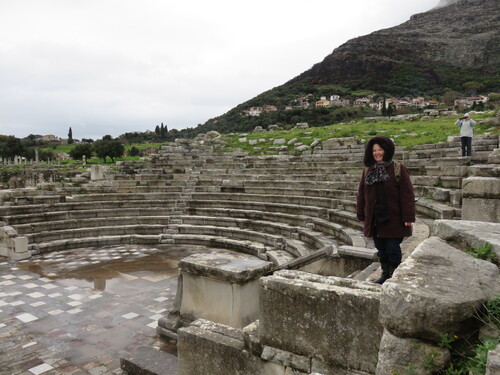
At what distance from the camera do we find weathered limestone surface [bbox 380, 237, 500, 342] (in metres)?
1.62

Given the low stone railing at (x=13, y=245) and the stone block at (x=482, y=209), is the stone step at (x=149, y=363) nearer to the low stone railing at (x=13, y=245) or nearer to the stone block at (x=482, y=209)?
the stone block at (x=482, y=209)

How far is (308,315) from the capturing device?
2516 mm

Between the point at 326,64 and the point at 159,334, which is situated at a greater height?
the point at 326,64

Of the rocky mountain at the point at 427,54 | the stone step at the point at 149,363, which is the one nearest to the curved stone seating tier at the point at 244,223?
the stone step at the point at 149,363

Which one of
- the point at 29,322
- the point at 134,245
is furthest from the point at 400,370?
the point at 134,245

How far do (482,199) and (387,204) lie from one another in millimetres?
2226

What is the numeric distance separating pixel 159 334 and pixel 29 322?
7.15 feet

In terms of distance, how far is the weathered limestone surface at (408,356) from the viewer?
162 cm

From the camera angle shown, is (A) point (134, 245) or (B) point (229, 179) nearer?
(A) point (134, 245)

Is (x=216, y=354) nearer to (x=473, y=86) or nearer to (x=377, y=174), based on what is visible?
(x=377, y=174)

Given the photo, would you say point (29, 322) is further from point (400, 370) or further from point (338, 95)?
point (338, 95)

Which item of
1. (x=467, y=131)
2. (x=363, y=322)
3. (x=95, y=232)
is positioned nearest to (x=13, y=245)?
(x=95, y=232)

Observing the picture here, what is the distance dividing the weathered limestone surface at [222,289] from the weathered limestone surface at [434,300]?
8.71 feet

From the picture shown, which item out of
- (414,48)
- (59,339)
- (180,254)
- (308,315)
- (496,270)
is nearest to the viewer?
(496,270)
